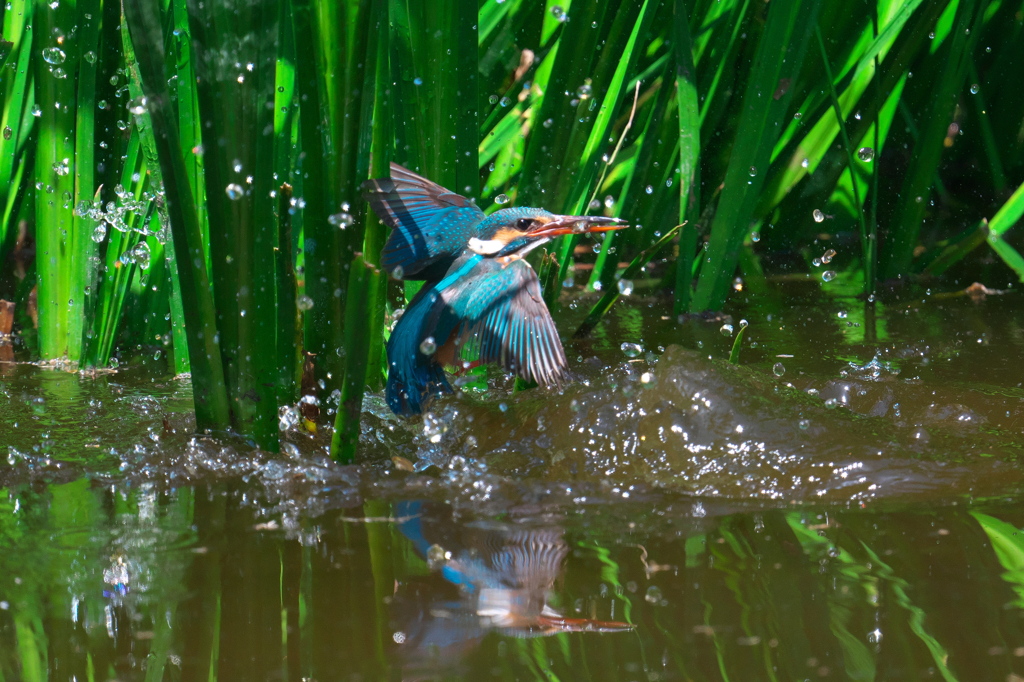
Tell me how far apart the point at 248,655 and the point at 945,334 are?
211 centimetres

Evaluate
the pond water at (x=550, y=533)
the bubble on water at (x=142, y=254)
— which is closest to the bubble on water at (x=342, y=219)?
the pond water at (x=550, y=533)

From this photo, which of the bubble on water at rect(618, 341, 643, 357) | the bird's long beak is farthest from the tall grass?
the bird's long beak

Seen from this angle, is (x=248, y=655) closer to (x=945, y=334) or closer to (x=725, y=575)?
(x=725, y=575)

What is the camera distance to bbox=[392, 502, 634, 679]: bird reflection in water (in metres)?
1.08

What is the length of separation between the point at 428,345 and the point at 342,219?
1.01 ft

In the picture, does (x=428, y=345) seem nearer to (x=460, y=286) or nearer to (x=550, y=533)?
(x=460, y=286)

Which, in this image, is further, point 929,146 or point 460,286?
point 929,146

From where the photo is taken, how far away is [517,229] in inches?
71.2

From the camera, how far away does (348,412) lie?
1627mm

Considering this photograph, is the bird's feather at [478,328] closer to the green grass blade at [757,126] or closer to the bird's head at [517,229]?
the bird's head at [517,229]

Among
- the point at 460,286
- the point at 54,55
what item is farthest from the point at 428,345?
the point at 54,55

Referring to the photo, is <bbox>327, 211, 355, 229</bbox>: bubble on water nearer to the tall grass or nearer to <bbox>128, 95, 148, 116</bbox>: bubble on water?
the tall grass

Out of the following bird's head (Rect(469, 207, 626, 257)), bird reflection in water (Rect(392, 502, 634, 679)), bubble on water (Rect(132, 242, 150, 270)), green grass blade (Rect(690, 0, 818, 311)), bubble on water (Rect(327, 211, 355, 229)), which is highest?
green grass blade (Rect(690, 0, 818, 311))

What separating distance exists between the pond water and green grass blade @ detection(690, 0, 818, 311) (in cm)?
52
